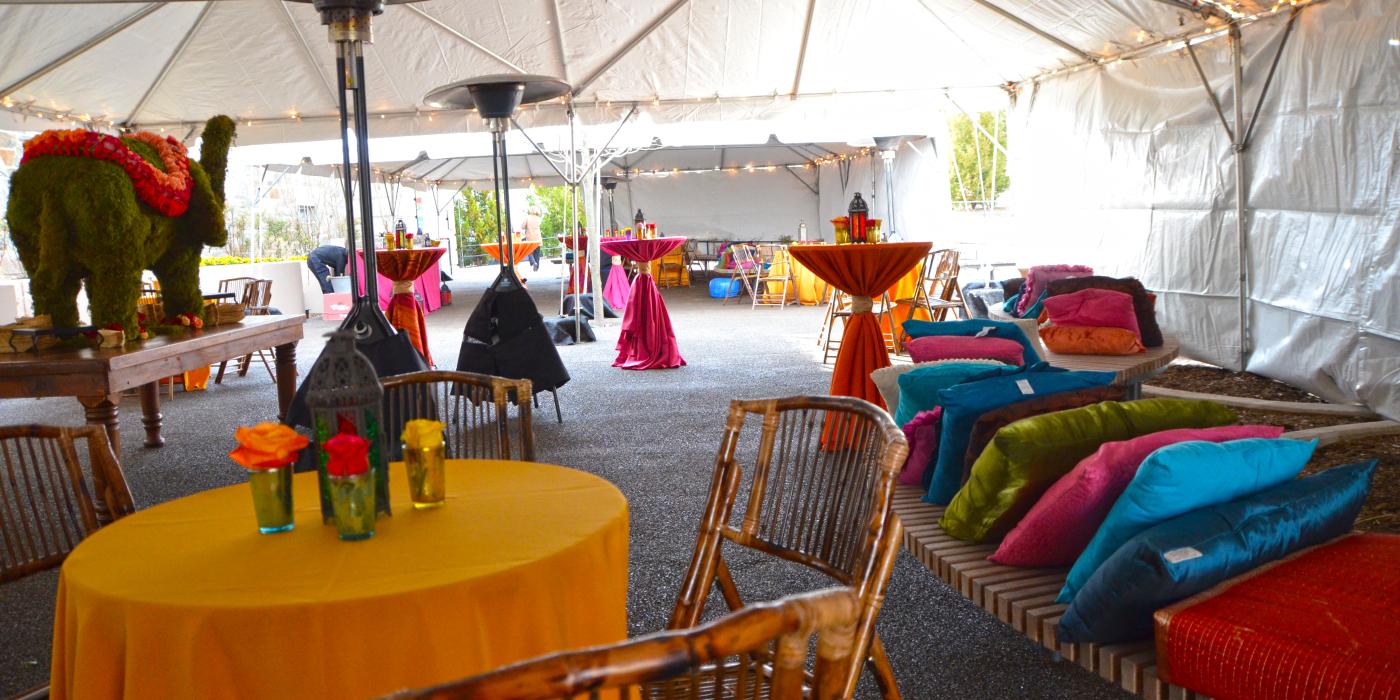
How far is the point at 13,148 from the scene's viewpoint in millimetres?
11156

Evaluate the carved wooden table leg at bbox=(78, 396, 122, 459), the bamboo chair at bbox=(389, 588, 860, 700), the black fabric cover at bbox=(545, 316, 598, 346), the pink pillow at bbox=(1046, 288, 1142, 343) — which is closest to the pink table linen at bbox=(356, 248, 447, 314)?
the black fabric cover at bbox=(545, 316, 598, 346)

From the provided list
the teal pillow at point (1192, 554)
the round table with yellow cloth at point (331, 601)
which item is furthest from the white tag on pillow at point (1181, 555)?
the round table with yellow cloth at point (331, 601)

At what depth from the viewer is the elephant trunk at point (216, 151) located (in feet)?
16.1

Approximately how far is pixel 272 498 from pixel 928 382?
202 centimetres

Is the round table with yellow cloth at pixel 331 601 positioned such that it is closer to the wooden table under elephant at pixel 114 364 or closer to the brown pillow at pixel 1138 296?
the wooden table under elephant at pixel 114 364

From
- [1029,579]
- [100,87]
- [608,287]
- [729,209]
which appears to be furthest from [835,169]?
[1029,579]

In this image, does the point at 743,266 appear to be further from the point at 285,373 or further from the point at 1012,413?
the point at 1012,413

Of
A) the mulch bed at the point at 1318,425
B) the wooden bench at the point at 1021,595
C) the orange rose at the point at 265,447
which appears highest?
the orange rose at the point at 265,447

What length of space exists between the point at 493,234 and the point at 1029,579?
2749 cm

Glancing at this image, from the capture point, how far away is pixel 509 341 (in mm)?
6102

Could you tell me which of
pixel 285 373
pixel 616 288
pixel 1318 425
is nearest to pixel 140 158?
pixel 285 373

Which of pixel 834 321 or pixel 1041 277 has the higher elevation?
pixel 1041 277

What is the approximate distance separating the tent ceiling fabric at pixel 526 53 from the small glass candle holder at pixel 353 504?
282 inches

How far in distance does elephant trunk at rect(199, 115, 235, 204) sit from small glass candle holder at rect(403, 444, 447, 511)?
12.0 ft
